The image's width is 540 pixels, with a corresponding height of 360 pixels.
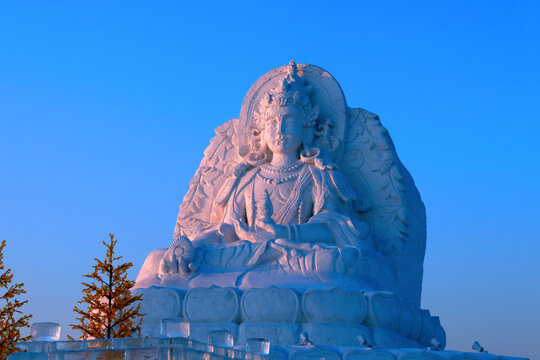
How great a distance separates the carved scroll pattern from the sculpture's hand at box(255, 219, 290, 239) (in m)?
1.87

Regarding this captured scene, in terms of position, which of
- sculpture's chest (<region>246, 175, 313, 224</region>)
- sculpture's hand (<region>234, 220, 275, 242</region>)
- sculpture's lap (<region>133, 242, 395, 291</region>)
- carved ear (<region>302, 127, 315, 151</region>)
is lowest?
sculpture's lap (<region>133, 242, 395, 291</region>)

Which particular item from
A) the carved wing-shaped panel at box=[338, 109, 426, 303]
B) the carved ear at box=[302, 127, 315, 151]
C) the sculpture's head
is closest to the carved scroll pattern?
the carved wing-shaped panel at box=[338, 109, 426, 303]

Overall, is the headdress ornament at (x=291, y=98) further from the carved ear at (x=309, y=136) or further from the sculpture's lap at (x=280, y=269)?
the sculpture's lap at (x=280, y=269)

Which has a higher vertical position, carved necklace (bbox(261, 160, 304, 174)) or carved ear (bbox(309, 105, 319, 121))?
carved ear (bbox(309, 105, 319, 121))

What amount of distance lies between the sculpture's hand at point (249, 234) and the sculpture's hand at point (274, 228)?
0.15 feet

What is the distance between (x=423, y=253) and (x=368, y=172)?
1.60 metres

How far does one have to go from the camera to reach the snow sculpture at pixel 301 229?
9.47 m

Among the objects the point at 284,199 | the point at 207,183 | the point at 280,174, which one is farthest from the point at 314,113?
the point at 207,183

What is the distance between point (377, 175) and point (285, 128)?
5.21 ft

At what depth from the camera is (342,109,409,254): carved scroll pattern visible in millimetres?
12000

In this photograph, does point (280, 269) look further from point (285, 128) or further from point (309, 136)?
point (309, 136)

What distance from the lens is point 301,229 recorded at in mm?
10711

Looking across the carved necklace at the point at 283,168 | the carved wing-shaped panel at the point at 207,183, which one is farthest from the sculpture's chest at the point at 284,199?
the carved wing-shaped panel at the point at 207,183

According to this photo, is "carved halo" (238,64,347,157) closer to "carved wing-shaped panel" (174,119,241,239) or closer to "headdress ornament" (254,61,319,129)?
"headdress ornament" (254,61,319,129)
